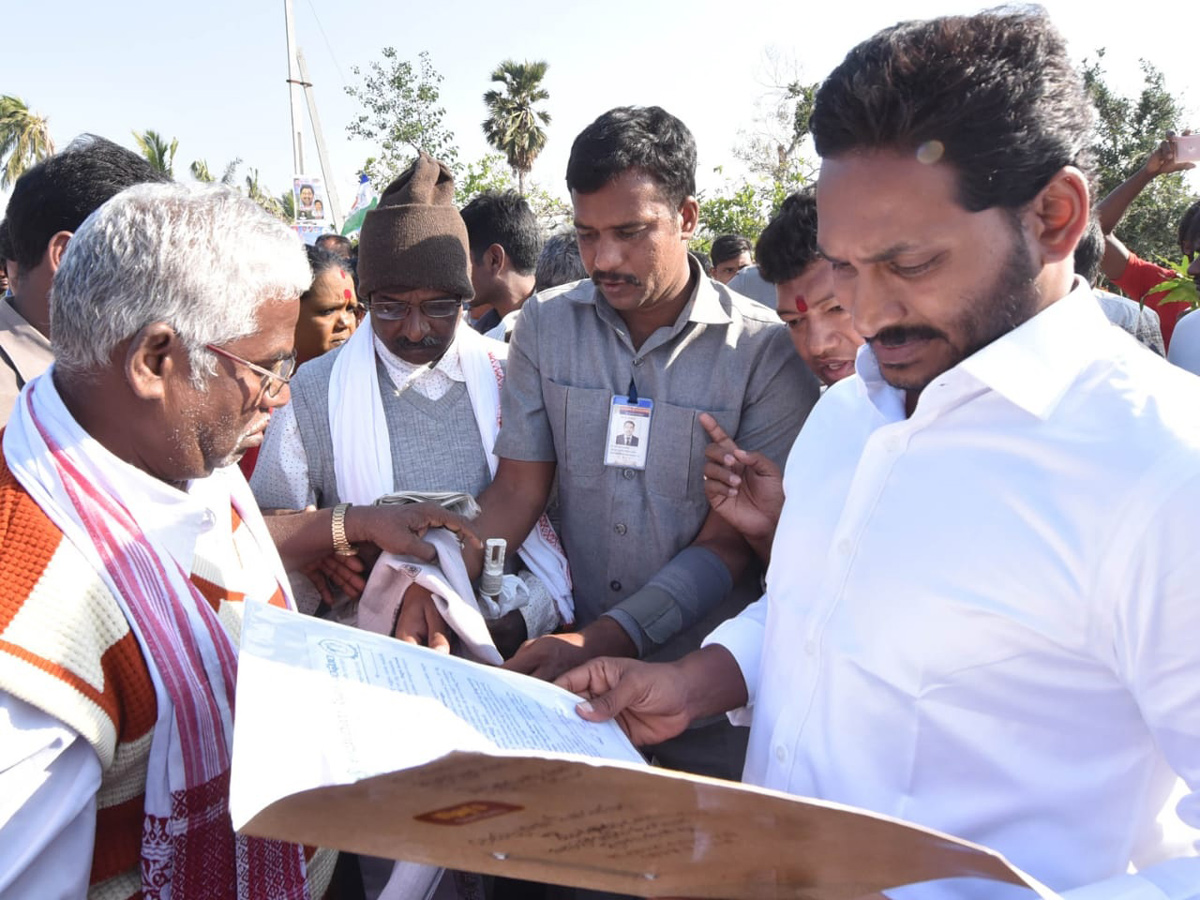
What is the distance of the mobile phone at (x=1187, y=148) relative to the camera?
4617mm

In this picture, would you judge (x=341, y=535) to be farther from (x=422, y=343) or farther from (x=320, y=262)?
(x=320, y=262)

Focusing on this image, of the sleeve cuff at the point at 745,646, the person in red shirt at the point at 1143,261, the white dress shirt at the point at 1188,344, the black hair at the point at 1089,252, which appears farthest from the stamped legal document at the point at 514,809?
the person in red shirt at the point at 1143,261

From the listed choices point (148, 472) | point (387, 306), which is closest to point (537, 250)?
point (387, 306)

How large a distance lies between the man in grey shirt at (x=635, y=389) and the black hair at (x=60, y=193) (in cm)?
140

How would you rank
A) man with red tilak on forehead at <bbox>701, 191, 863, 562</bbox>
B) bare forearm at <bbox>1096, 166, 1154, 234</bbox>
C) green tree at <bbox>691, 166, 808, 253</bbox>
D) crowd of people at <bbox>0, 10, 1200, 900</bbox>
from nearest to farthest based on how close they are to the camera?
crowd of people at <bbox>0, 10, 1200, 900</bbox>
man with red tilak on forehead at <bbox>701, 191, 863, 562</bbox>
bare forearm at <bbox>1096, 166, 1154, 234</bbox>
green tree at <bbox>691, 166, 808, 253</bbox>

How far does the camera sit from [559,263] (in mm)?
5246

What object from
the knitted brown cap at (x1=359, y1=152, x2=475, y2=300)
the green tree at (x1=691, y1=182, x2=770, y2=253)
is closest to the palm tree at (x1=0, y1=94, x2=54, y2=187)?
the green tree at (x1=691, y1=182, x2=770, y2=253)

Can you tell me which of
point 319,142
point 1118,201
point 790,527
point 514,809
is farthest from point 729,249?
point 319,142

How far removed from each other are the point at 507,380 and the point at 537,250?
9.54 feet

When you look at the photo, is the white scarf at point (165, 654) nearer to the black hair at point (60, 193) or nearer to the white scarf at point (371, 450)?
the white scarf at point (371, 450)

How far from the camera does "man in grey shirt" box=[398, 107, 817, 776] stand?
2.56 metres

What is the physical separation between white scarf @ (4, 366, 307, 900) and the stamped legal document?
48 centimetres

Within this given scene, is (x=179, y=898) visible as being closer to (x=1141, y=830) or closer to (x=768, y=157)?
(x=1141, y=830)

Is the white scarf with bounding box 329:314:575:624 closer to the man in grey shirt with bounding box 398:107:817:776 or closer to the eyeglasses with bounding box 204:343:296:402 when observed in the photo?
the man in grey shirt with bounding box 398:107:817:776
